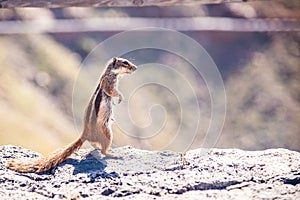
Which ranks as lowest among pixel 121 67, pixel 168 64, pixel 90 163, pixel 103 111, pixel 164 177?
pixel 164 177

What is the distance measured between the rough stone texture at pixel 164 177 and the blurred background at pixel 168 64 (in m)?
1.05

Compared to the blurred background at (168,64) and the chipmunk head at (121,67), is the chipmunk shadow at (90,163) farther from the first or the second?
the blurred background at (168,64)

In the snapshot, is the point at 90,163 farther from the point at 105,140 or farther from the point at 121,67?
the point at 121,67

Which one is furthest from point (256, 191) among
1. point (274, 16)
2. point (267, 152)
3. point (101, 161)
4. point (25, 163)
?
point (274, 16)

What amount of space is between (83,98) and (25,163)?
1.14 meters

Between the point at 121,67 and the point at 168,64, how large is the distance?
136 centimetres

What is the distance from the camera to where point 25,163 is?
1996mm

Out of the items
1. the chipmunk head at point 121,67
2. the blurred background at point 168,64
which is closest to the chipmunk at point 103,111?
the chipmunk head at point 121,67

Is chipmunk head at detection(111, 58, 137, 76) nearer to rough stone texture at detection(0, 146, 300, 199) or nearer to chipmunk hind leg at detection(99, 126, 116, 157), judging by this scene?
chipmunk hind leg at detection(99, 126, 116, 157)

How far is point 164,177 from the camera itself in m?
1.90

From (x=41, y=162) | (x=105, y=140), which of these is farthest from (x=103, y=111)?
(x=41, y=162)

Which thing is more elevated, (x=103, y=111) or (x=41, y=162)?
(x=103, y=111)

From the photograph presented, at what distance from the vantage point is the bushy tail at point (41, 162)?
1.97 m

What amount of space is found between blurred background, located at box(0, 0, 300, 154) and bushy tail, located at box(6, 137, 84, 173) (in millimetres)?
1096
